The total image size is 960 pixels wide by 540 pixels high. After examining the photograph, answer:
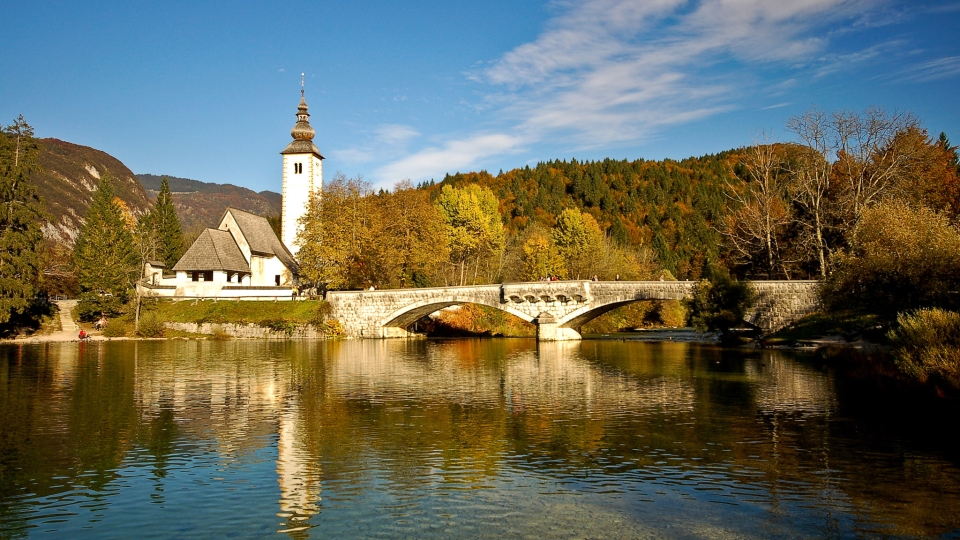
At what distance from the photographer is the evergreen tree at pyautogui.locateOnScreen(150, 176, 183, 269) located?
8600cm

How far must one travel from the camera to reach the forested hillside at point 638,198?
113 meters

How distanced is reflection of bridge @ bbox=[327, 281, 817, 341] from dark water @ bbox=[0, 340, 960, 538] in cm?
1844

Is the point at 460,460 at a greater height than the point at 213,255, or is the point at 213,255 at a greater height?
the point at 213,255

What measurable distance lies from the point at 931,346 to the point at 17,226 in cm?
5821

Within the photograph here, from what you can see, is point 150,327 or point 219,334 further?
point 219,334

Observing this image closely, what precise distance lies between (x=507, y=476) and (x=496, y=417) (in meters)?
6.97

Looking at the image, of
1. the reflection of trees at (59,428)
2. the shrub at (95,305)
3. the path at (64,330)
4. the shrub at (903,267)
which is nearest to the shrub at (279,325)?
the shrub at (95,305)

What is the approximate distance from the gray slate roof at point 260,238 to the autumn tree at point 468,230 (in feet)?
58.3

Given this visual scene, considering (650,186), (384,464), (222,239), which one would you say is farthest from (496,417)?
(650,186)

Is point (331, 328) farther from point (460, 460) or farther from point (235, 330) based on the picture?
point (460, 460)

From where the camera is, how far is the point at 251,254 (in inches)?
2872

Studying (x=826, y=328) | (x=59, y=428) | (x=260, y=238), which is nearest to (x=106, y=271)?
(x=260, y=238)

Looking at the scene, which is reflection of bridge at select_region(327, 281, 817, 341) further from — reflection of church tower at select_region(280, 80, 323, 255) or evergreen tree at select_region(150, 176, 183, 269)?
evergreen tree at select_region(150, 176, 183, 269)

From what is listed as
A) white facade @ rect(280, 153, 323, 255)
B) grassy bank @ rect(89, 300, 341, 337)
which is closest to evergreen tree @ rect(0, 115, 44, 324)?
grassy bank @ rect(89, 300, 341, 337)
